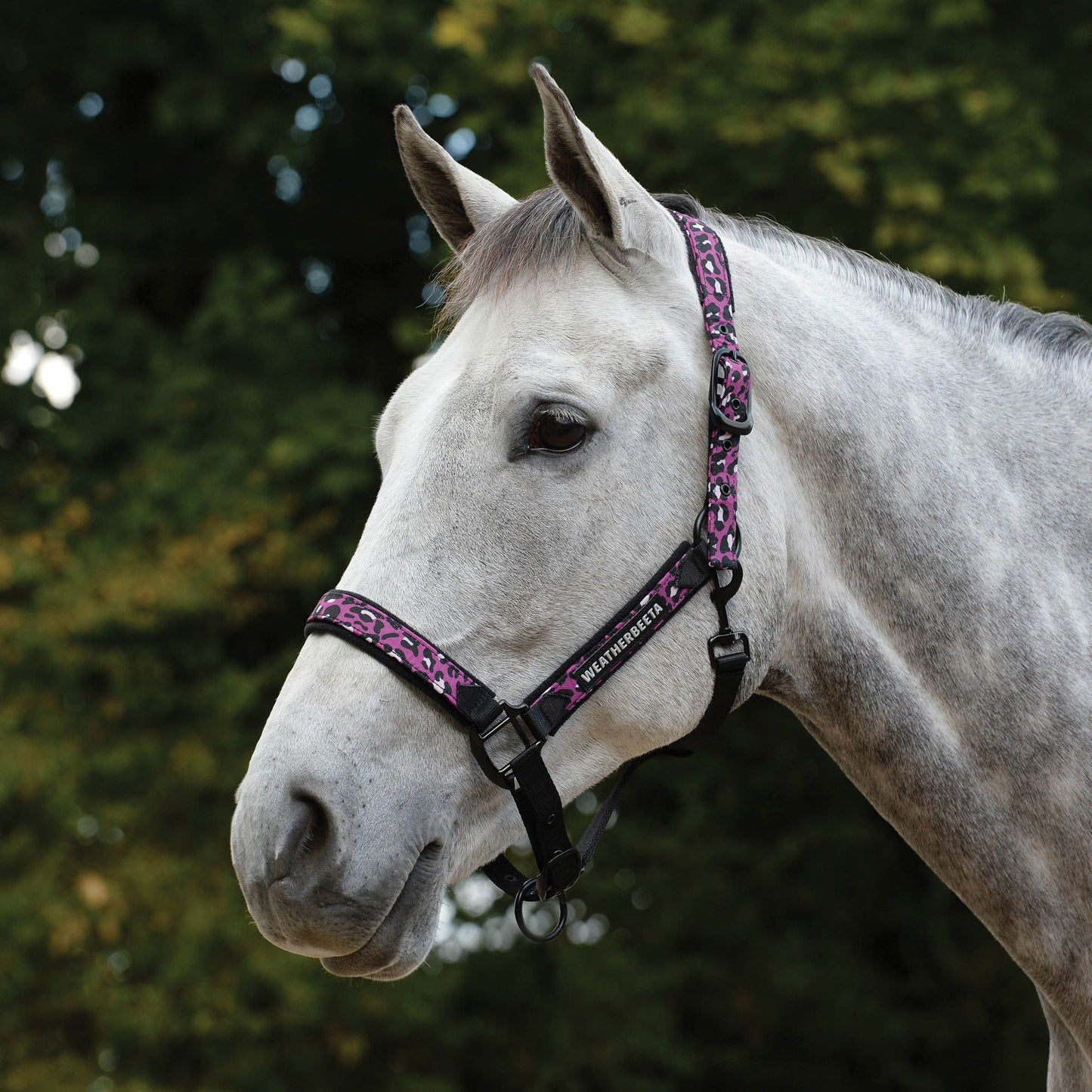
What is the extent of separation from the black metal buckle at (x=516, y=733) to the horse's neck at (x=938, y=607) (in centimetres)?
49

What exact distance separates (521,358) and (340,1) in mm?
5655

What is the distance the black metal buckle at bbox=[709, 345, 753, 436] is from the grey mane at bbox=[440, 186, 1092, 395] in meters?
0.39

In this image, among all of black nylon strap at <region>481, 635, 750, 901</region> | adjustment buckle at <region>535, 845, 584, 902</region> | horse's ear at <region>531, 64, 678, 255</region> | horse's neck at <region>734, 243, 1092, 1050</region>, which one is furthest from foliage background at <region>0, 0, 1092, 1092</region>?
adjustment buckle at <region>535, 845, 584, 902</region>

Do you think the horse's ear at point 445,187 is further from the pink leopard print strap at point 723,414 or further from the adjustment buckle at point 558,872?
the adjustment buckle at point 558,872

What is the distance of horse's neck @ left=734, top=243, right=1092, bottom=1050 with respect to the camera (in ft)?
6.72

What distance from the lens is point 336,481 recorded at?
6609mm

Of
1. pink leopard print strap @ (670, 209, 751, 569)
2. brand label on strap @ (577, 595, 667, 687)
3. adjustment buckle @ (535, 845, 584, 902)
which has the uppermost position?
pink leopard print strap @ (670, 209, 751, 569)

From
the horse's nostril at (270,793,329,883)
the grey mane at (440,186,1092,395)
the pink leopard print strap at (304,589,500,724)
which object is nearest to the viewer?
the horse's nostril at (270,793,329,883)

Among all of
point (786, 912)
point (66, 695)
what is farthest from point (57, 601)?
point (786, 912)

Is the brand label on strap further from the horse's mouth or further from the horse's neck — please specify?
the horse's mouth

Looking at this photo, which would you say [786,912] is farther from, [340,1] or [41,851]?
[340,1]

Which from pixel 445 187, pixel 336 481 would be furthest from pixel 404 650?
pixel 336 481

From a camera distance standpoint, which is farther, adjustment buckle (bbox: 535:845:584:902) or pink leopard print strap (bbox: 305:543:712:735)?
adjustment buckle (bbox: 535:845:584:902)

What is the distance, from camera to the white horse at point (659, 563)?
1.90m
